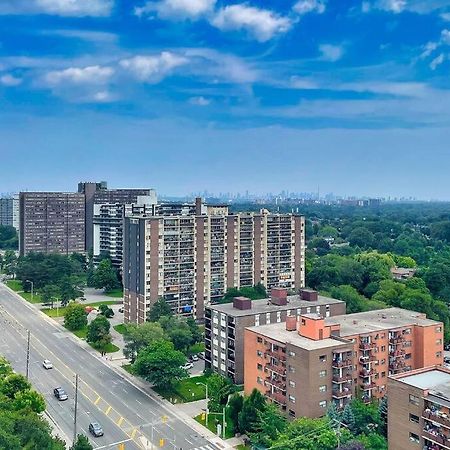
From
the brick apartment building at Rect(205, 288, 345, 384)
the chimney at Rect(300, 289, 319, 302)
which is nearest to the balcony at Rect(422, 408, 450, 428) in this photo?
the brick apartment building at Rect(205, 288, 345, 384)

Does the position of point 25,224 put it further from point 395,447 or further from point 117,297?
point 395,447

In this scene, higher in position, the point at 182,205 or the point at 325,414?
the point at 182,205

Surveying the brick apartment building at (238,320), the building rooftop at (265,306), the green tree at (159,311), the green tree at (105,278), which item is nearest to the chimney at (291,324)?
the brick apartment building at (238,320)

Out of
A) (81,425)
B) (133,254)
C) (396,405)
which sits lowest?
(81,425)

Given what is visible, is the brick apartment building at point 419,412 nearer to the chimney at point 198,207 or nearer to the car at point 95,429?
the car at point 95,429

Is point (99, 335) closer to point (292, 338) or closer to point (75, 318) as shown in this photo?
point (75, 318)

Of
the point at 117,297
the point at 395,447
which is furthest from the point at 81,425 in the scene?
the point at 117,297

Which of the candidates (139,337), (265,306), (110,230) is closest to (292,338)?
(265,306)
